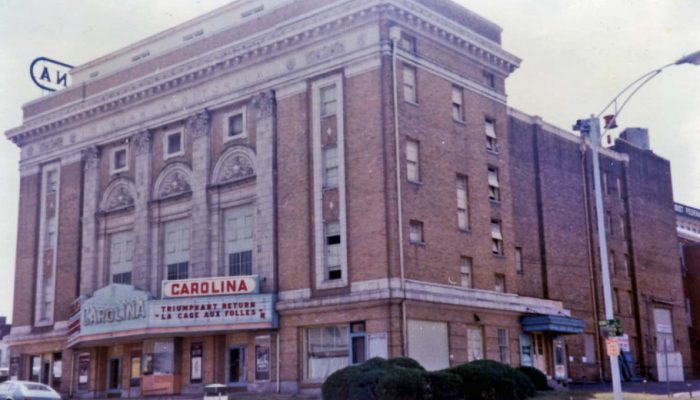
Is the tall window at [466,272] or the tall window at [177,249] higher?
the tall window at [177,249]

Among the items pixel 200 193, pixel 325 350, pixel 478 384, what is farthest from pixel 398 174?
pixel 200 193

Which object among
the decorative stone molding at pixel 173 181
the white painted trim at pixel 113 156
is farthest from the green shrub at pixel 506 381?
the white painted trim at pixel 113 156

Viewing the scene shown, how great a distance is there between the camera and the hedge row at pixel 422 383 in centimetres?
2945

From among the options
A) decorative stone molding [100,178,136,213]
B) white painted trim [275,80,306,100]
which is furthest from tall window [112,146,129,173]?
white painted trim [275,80,306,100]

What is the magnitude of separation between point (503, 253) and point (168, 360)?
20028mm

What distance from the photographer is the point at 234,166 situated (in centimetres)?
5031

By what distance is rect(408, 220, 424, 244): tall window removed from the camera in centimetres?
4343

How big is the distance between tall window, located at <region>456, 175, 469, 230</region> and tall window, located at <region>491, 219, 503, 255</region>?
8.93ft

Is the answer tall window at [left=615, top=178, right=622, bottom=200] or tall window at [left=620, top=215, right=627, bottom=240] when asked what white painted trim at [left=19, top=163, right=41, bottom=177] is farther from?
tall window at [left=620, top=215, right=627, bottom=240]

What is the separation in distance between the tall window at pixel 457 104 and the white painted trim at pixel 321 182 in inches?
277

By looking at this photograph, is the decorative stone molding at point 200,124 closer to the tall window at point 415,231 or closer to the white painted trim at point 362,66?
the white painted trim at point 362,66

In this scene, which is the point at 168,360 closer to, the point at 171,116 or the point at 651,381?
the point at 171,116

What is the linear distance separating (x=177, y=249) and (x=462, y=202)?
17384mm

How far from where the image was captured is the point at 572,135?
204ft
